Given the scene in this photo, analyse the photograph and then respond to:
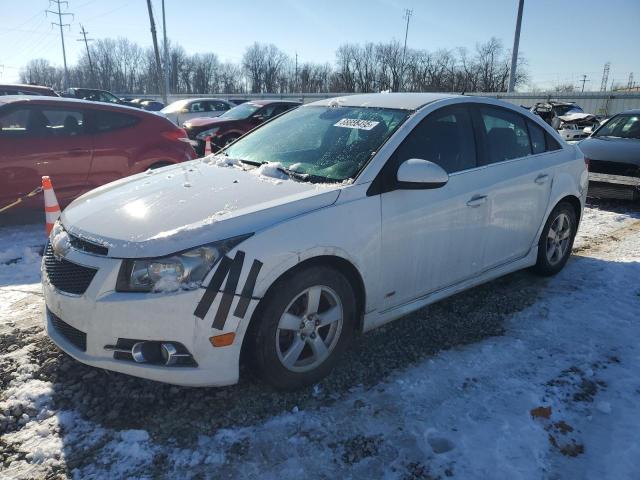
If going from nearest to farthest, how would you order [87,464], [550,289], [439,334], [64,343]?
[87,464] < [64,343] < [439,334] < [550,289]

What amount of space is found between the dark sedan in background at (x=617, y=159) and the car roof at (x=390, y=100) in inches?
199

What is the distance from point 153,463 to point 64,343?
2.88 ft

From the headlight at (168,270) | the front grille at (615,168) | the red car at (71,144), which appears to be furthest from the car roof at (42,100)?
the front grille at (615,168)

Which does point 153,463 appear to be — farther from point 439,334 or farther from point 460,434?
point 439,334

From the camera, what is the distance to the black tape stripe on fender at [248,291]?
2.39 metres

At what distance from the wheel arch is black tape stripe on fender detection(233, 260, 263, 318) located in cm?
8

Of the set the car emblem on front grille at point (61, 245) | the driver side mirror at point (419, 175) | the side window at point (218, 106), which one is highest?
the side window at point (218, 106)

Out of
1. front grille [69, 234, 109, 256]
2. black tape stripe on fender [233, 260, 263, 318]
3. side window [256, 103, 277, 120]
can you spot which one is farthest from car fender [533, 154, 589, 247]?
side window [256, 103, 277, 120]

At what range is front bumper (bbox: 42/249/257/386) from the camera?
7.61 ft

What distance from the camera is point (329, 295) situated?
280cm

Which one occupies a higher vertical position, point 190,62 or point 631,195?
point 190,62

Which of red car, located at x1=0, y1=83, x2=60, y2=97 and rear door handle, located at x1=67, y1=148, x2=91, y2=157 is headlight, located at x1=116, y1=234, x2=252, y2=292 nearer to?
rear door handle, located at x1=67, y1=148, x2=91, y2=157

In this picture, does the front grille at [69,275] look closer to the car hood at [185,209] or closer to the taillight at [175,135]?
the car hood at [185,209]

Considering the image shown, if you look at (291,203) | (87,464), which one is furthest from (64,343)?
(291,203)
